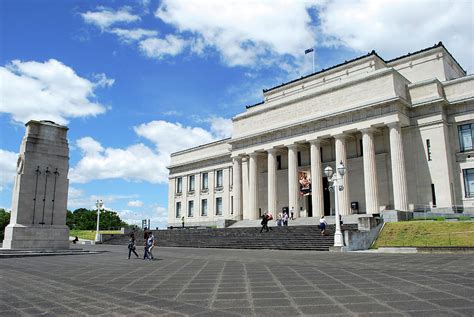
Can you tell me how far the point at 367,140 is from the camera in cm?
3956

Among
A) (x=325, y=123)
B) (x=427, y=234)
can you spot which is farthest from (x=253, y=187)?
(x=427, y=234)

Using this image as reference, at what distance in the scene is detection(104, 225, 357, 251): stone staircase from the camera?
95.7ft

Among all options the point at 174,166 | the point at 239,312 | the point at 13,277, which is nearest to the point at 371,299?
the point at 239,312

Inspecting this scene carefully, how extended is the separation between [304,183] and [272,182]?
4119 millimetres

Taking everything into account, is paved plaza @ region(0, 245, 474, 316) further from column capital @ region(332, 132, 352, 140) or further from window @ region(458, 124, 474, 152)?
column capital @ region(332, 132, 352, 140)

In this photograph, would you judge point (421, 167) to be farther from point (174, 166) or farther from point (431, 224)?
A: point (174, 166)

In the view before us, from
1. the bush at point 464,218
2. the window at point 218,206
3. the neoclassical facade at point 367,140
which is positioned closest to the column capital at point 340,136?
the neoclassical facade at point 367,140

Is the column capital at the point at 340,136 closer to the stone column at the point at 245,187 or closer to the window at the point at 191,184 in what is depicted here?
the stone column at the point at 245,187

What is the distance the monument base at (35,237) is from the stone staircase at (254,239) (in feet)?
43.6

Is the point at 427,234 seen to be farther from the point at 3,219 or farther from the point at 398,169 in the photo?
the point at 3,219

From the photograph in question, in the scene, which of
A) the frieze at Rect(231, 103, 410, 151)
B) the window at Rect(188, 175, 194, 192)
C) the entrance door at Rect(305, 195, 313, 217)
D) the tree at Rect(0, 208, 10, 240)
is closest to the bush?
the frieze at Rect(231, 103, 410, 151)

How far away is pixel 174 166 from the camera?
229ft

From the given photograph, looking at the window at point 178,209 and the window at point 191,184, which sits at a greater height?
the window at point 191,184

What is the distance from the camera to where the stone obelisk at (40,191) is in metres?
23.2
